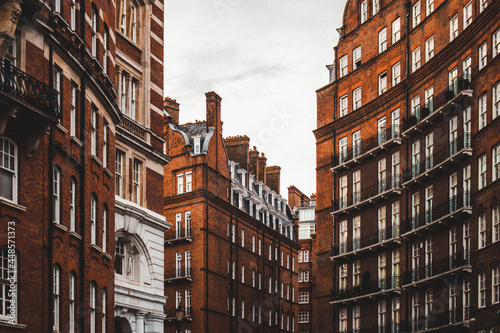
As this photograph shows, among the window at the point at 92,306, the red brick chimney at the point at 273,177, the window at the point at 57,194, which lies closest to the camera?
the window at the point at 57,194

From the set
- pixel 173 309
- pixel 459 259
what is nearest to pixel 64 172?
pixel 459 259

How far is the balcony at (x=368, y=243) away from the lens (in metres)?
51.4

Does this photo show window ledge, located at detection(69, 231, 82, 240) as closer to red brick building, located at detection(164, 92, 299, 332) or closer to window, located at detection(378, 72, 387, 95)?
window, located at detection(378, 72, 387, 95)

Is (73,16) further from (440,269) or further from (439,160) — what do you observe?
(440,269)

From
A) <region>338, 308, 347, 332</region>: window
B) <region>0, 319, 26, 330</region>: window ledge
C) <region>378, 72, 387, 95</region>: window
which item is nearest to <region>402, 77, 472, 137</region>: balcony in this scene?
<region>378, 72, 387, 95</region>: window

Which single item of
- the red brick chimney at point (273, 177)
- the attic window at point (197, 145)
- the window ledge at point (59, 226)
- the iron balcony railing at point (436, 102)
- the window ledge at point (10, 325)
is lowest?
the window ledge at point (10, 325)

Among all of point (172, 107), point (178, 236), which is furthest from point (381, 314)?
point (172, 107)

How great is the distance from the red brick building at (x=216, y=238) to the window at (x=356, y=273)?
15.1 m

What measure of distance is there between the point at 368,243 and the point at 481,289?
13825 mm

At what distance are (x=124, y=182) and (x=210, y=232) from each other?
3069cm

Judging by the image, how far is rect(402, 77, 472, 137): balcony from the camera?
4397cm

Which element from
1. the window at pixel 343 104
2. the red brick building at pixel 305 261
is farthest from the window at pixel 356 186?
the red brick building at pixel 305 261

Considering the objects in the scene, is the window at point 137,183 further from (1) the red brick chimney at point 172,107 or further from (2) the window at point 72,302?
(1) the red brick chimney at point 172,107

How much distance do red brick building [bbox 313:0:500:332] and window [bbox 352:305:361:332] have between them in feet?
0.21
